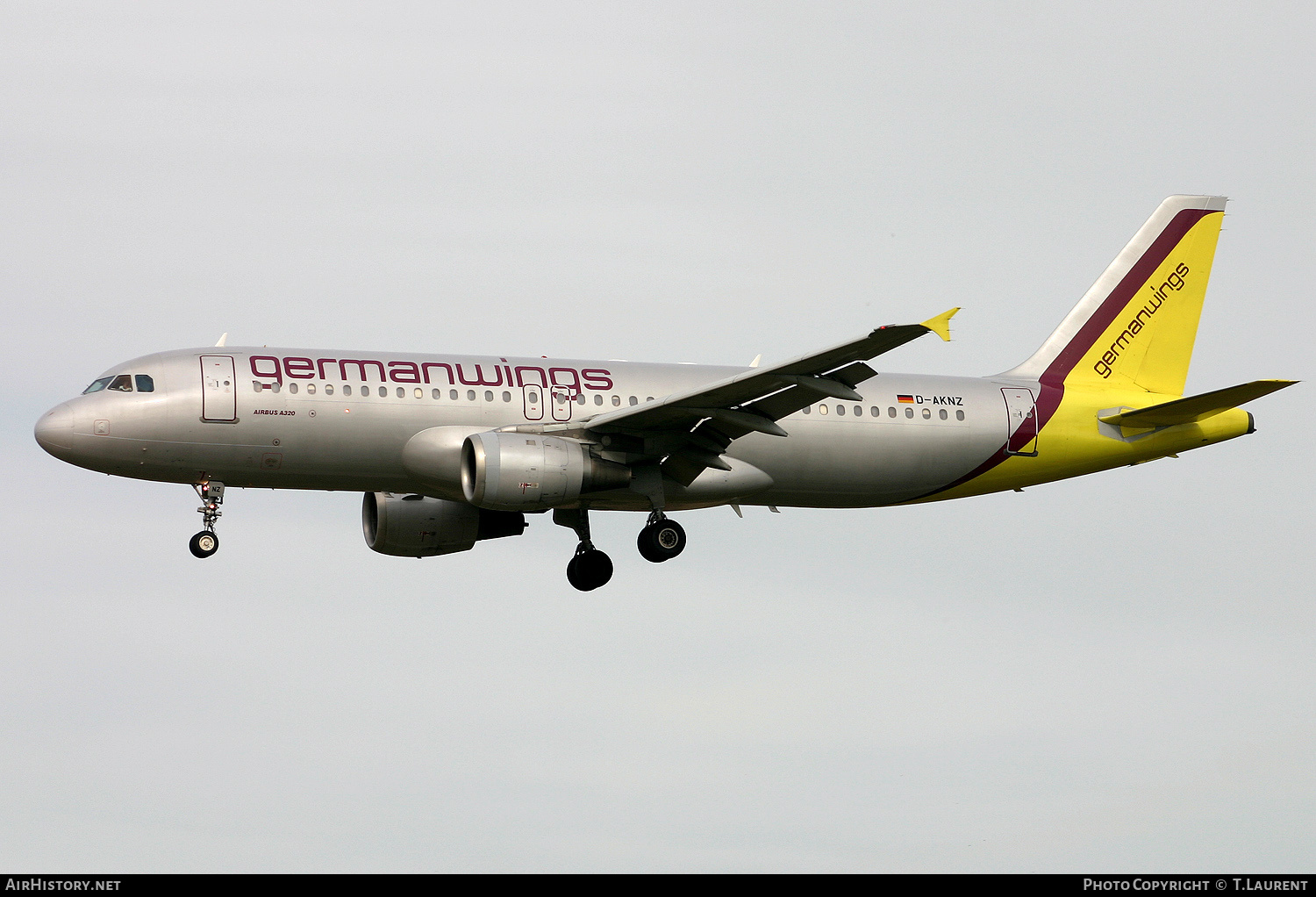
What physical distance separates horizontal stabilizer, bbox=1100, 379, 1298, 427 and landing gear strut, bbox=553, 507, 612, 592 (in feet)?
41.0

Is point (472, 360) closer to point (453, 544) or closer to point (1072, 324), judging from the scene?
point (453, 544)

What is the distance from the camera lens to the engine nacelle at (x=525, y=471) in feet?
120

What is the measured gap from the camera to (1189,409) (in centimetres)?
4188

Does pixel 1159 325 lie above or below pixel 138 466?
above

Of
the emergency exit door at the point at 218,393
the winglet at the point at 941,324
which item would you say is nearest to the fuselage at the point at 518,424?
the emergency exit door at the point at 218,393

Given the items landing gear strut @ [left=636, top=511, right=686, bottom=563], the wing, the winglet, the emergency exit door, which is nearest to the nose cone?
the emergency exit door

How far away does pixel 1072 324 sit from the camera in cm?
4519

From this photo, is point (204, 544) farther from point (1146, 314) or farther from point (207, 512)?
point (1146, 314)

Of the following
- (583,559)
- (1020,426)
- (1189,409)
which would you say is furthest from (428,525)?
(1189,409)

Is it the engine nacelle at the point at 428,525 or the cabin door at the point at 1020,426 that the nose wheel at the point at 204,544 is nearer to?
the engine nacelle at the point at 428,525

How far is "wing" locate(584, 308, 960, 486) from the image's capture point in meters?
34.8

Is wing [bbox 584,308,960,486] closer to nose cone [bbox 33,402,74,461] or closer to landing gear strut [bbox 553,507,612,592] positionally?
landing gear strut [bbox 553,507,612,592]
